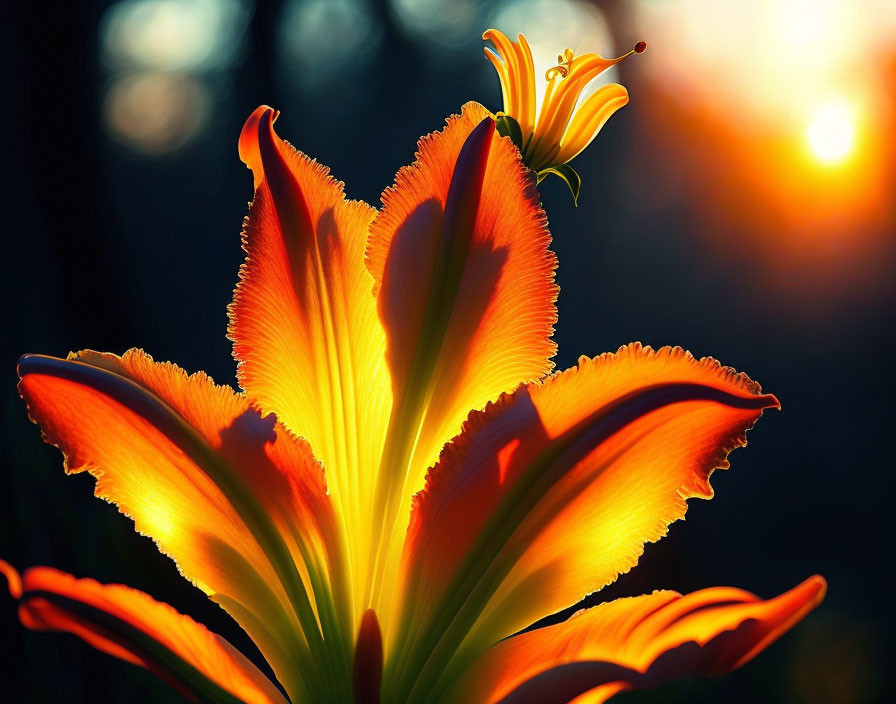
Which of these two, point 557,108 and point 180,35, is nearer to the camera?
point 557,108

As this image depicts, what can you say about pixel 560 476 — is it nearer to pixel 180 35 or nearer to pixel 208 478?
pixel 208 478

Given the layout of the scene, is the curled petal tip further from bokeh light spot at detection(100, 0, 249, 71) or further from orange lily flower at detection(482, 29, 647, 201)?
bokeh light spot at detection(100, 0, 249, 71)

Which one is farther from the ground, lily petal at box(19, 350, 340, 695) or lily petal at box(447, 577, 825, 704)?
lily petal at box(19, 350, 340, 695)

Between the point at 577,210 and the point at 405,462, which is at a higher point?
the point at 577,210

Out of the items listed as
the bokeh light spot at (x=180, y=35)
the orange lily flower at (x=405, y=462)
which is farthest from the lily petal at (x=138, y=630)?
the bokeh light spot at (x=180, y=35)

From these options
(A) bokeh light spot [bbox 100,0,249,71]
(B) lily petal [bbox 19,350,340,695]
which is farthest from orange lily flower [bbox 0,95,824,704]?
(A) bokeh light spot [bbox 100,0,249,71]

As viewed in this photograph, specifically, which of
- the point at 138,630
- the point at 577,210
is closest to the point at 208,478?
the point at 138,630

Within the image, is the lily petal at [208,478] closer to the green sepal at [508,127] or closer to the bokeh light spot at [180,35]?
the green sepal at [508,127]
